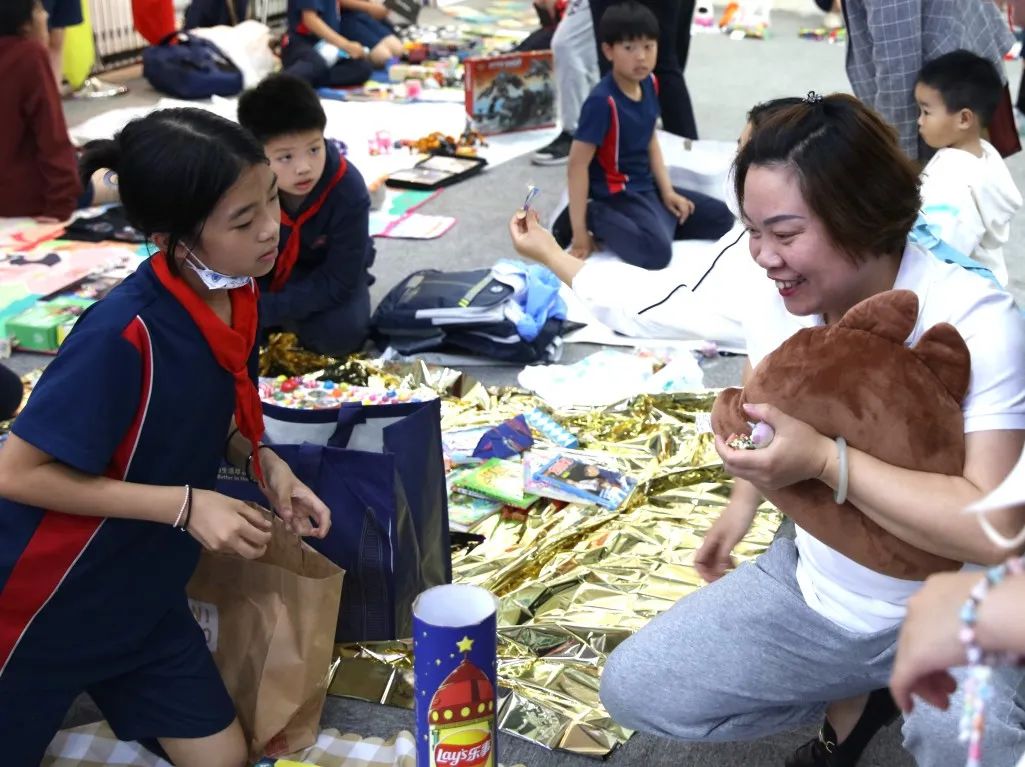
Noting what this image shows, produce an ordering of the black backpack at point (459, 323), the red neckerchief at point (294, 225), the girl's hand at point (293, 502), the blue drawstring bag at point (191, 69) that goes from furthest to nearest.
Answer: the blue drawstring bag at point (191, 69), the black backpack at point (459, 323), the red neckerchief at point (294, 225), the girl's hand at point (293, 502)

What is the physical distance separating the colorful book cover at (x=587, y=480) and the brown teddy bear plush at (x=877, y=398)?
0.85 meters

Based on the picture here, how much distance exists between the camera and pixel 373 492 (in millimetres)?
1711

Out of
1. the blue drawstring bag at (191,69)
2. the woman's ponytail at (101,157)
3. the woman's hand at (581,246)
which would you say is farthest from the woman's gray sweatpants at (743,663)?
the blue drawstring bag at (191,69)

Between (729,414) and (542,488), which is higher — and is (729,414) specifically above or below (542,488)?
above

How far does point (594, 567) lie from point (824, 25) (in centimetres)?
682

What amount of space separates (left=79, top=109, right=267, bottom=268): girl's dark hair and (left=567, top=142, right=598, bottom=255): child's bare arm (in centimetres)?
216

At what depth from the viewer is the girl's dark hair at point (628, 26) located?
Result: 11.6 feet

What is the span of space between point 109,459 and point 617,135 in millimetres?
2484

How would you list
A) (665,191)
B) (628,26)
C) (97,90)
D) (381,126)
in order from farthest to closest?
(97,90)
(381,126)
(665,191)
(628,26)

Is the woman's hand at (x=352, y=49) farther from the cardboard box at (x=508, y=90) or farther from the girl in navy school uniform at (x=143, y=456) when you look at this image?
the girl in navy school uniform at (x=143, y=456)

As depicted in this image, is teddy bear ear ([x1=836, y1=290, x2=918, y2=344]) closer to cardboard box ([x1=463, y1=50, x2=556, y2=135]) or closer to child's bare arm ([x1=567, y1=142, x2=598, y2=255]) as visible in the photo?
child's bare arm ([x1=567, y1=142, x2=598, y2=255])

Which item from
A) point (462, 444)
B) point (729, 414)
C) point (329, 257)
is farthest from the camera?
point (329, 257)

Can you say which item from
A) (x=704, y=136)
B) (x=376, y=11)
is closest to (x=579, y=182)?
(x=704, y=136)

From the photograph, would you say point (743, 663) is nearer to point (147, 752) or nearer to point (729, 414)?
point (729, 414)
